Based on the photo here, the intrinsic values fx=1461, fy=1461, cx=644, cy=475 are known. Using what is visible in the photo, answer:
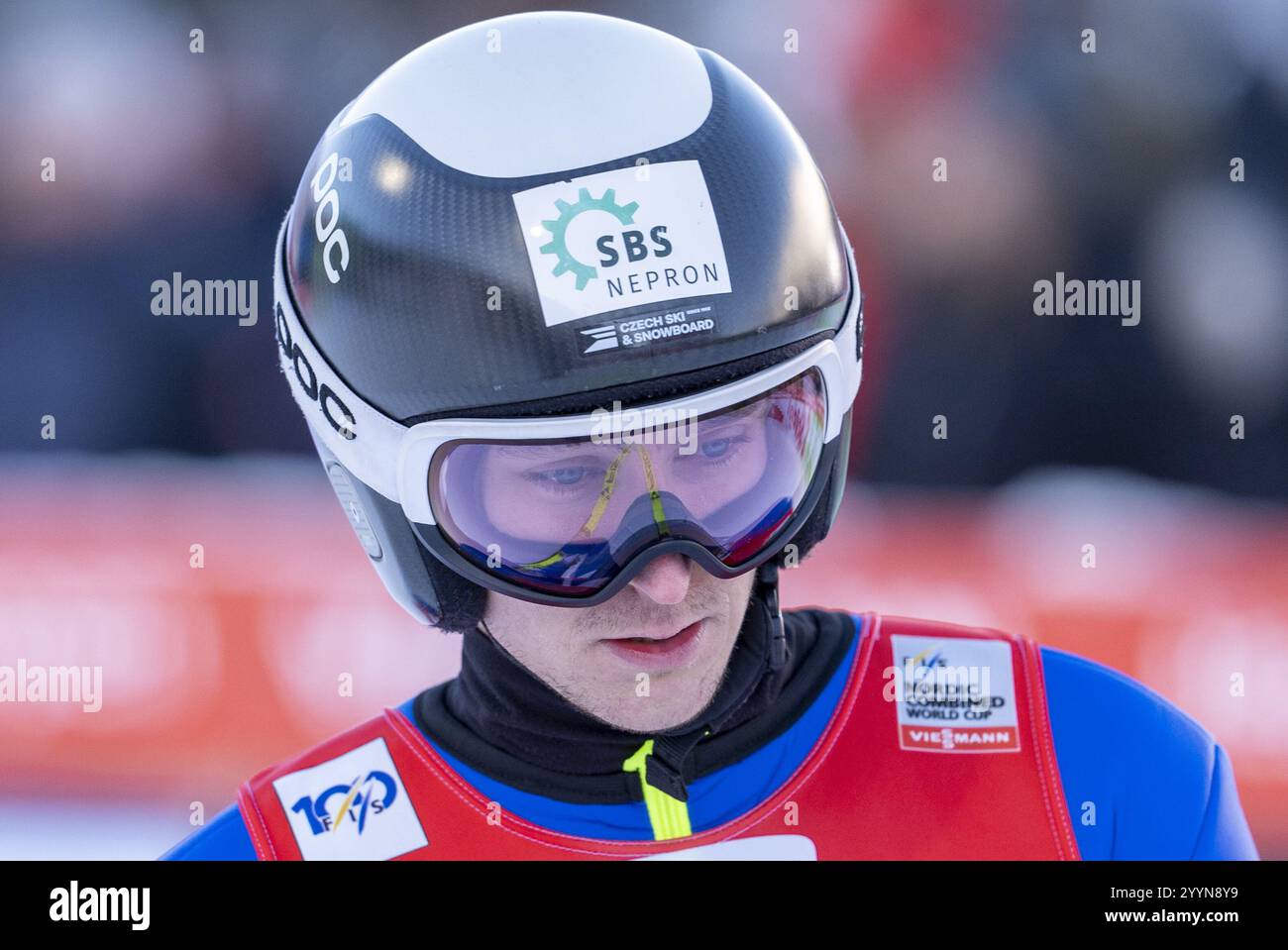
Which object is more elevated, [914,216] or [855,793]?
[914,216]

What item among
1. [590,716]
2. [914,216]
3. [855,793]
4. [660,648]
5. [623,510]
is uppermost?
[914,216]

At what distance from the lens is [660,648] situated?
177cm

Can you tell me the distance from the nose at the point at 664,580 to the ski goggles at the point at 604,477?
0.08 feet

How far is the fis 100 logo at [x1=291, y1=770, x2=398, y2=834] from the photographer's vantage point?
1939mm

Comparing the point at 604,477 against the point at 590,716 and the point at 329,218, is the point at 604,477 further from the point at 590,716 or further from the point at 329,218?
the point at 329,218

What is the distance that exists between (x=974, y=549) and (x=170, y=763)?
7.04 ft

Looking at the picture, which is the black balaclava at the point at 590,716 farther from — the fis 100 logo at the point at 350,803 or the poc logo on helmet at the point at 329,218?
the poc logo on helmet at the point at 329,218

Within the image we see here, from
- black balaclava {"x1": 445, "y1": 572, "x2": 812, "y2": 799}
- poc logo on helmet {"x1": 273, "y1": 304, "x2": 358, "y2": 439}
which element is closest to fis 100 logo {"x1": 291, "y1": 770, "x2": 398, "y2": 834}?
black balaclava {"x1": 445, "y1": 572, "x2": 812, "y2": 799}

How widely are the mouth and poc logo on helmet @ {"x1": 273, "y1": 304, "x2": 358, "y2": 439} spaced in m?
0.43

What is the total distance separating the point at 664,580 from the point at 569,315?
342mm

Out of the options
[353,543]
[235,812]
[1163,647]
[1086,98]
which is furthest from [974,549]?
[235,812]

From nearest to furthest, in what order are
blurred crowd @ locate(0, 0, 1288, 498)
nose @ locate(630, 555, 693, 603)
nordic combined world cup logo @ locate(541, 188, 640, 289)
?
nordic combined world cup logo @ locate(541, 188, 640, 289)
nose @ locate(630, 555, 693, 603)
blurred crowd @ locate(0, 0, 1288, 498)

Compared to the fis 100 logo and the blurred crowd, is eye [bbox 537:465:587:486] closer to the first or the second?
the fis 100 logo

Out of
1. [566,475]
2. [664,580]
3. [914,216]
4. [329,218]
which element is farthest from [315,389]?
[914,216]
